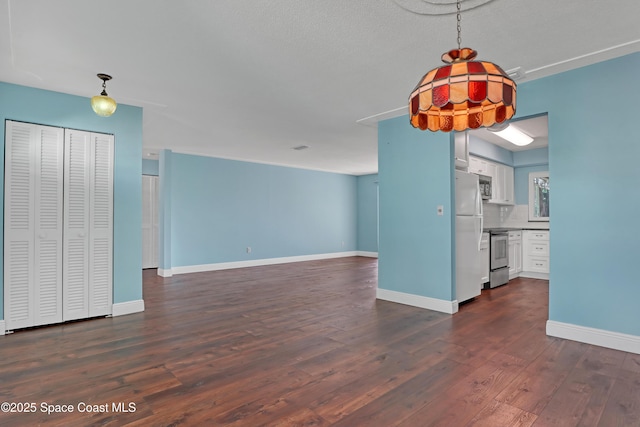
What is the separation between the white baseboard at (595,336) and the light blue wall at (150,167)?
7930 mm

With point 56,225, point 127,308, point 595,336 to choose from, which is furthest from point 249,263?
point 595,336

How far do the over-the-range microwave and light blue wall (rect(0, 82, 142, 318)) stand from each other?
211 inches

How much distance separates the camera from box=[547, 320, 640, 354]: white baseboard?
282 cm

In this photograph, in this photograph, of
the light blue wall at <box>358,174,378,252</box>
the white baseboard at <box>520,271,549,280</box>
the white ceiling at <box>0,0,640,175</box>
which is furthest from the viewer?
the light blue wall at <box>358,174,378,252</box>

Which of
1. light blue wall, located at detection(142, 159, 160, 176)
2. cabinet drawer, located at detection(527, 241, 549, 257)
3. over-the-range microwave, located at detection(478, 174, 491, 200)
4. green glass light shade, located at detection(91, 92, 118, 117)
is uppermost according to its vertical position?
light blue wall, located at detection(142, 159, 160, 176)

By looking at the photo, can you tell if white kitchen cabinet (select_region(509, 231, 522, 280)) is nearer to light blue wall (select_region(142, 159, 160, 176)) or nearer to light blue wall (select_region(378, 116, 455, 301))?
light blue wall (select_region(378, 116, 455, 301))

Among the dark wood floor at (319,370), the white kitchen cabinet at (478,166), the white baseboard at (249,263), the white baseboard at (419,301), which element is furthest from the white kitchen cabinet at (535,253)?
the white baseboard at (249,263)

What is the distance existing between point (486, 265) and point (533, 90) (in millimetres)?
2924

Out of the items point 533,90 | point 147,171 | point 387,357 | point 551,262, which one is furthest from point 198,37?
point 147,171

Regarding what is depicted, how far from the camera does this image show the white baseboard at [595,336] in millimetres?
2818

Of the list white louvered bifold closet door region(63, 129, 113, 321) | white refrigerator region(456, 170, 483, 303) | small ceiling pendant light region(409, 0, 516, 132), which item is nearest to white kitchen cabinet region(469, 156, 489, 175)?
white refrigerator region(456, 170, 483, 303)

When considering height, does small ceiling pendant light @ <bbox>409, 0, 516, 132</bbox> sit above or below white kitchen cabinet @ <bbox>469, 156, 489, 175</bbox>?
below

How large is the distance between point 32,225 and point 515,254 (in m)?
7.39

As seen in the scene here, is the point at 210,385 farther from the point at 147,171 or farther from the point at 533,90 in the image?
the point at 147,171
